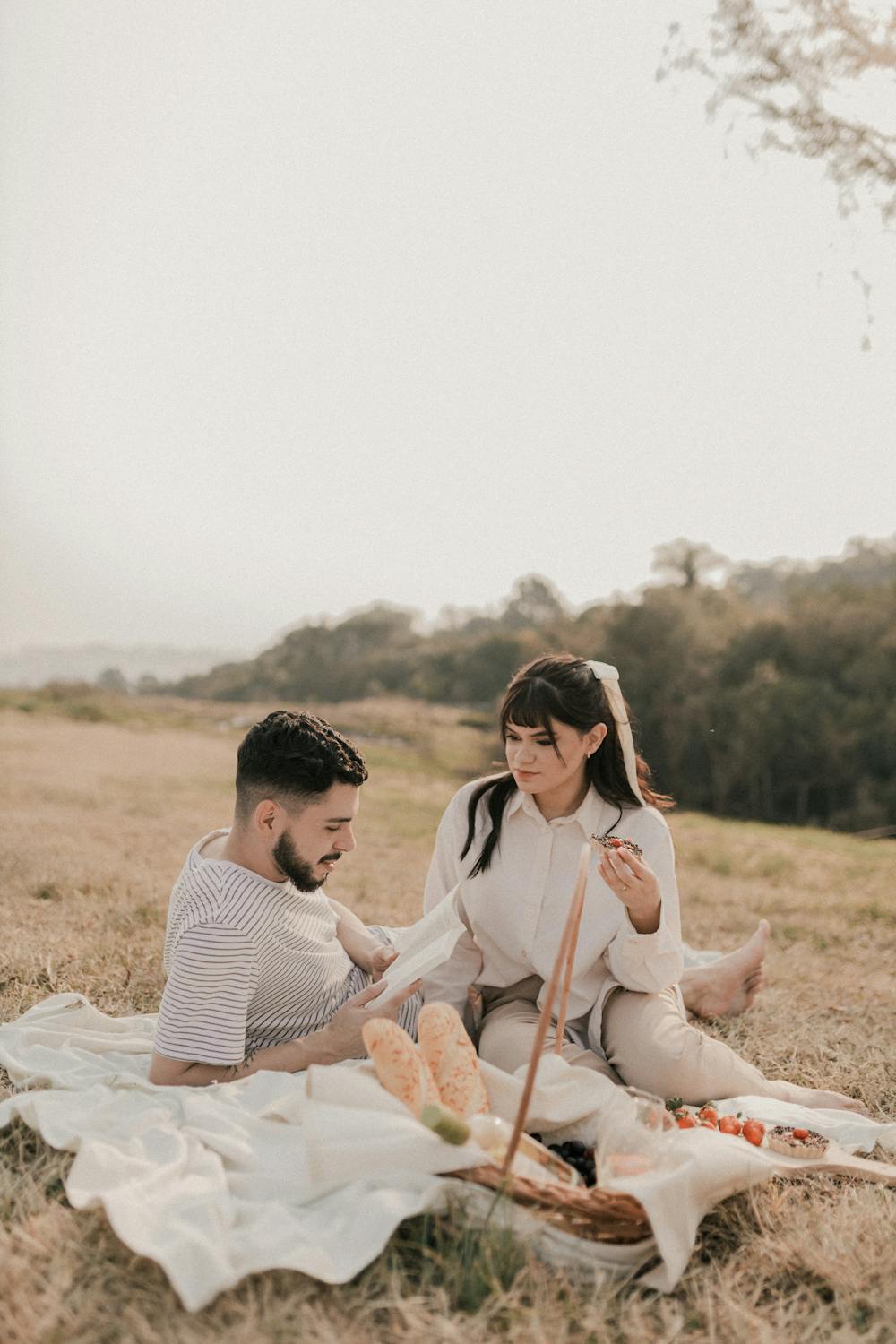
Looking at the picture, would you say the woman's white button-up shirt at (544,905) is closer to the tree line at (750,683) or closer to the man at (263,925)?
the man at (263,925)

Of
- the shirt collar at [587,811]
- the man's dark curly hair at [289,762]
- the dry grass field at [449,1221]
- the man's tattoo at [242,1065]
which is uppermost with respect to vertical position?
the man's dark curly hair at [289,762]

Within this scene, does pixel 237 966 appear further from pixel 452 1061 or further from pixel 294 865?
pixel 452 1061

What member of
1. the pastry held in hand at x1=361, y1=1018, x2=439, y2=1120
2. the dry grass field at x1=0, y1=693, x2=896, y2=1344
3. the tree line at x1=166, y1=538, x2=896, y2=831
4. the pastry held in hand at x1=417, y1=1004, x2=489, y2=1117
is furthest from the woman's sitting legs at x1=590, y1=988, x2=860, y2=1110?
the tree line at x1=166, y1=538, x2=896, y2=831

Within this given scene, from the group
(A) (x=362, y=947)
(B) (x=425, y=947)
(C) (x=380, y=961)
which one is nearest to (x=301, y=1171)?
(B) (x=425, y=947)

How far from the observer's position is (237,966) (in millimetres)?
3555

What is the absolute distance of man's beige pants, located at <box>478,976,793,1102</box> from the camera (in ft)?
13.4

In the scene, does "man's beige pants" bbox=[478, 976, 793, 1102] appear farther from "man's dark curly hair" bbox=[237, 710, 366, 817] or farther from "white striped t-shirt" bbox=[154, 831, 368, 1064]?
"man's dark curly hair" bbox=[237, 710, 366, 817]

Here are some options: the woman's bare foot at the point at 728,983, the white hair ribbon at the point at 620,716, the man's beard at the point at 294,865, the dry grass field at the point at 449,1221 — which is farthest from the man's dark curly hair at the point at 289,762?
the woman's bare foot at the point at 728,983

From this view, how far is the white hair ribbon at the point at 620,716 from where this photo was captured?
4336 mm

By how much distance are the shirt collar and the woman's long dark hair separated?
0.04 meters

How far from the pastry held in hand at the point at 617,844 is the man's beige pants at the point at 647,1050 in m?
0.59

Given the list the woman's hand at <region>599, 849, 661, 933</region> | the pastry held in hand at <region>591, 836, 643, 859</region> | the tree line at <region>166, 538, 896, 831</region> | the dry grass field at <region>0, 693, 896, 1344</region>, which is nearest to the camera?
the dry grass field at <region>0, 693, 896, 1344</region>

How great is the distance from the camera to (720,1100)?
422 centimetres

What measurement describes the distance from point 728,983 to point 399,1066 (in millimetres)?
2727
